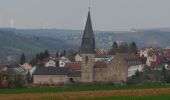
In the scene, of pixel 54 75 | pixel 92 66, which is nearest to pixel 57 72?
pixel 54 75

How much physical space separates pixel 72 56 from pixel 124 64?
56437 mm

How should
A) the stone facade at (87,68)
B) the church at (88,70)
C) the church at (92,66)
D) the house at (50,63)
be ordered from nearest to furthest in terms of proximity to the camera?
the stone facade at (87,68)
the church at (88,70)
the church at (92,66)
the house at (50,63)

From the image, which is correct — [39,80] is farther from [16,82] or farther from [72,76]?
[16,82]

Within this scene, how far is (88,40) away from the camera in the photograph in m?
131

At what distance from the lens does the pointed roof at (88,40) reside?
130750 mm

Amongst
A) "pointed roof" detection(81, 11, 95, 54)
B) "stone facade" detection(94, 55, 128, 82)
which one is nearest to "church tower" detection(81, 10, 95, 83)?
"pointed roof" detection(81, 11, 95, 54)

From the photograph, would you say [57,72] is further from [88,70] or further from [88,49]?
[88,49]

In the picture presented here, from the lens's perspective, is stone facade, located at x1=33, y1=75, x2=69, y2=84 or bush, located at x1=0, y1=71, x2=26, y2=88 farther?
stone facade, located at x1=33, y1=75, x2=69, y2=84

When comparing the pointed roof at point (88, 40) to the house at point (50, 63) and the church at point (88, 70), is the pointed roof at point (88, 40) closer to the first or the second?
the church at point (88, 70)

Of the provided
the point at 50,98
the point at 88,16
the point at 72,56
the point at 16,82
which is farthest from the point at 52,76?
the point at 50,98

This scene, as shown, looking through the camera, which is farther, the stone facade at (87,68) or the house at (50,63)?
the house at (50,63)

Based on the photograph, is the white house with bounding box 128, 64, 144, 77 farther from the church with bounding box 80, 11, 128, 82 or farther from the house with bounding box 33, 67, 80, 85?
the house with bounding box 33, 67, 80, 85

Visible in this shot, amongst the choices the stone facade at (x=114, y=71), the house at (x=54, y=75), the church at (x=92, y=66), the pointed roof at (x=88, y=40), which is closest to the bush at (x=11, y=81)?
the house at (x=54, y=75)

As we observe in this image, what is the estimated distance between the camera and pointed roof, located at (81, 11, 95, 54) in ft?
429
